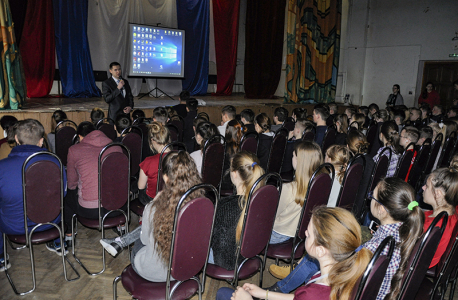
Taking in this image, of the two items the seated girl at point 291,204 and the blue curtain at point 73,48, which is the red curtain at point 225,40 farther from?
the seated girl at point 291,204

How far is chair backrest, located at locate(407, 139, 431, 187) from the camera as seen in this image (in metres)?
3.45

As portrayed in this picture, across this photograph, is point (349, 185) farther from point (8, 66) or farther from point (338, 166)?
point (8, 66)

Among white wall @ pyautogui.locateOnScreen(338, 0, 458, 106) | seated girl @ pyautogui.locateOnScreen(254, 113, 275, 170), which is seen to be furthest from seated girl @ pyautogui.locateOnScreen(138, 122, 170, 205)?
white wall @ pyautogui.locateOnScreen(338, 0, 458, 106)

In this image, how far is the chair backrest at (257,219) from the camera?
1.69m

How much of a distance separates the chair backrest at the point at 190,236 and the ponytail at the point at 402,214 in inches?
35.0

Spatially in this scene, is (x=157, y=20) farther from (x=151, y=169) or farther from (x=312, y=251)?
(x=312, y=251)

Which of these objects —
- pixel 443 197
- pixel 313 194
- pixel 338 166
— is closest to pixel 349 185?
pixel 338 166

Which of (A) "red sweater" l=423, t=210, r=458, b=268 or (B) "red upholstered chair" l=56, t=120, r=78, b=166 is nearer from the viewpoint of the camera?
(A) "red sweater" l=423, t=210, r=458, b=268

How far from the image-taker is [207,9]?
1041 cm

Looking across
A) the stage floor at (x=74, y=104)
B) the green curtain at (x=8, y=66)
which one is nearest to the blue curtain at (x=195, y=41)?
the stage floor at (x=74, y=104)

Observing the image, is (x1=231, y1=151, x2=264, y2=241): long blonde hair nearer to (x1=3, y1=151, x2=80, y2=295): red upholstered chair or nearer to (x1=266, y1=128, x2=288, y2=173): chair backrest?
(x1=3, y1=151, x2=80, y2=295): red upholstered chair

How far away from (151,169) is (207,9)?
30.1ft

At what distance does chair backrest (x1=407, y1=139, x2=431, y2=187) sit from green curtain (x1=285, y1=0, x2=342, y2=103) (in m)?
6.49

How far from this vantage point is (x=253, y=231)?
5.73ft
